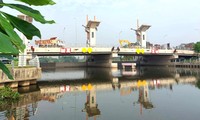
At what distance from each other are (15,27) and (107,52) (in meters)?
63.6

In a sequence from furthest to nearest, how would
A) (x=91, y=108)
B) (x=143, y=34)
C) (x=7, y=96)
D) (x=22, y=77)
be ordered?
(x=143, y=34)
(x=22, y=77)
(x=7, y=96)
(x=91, y=108)

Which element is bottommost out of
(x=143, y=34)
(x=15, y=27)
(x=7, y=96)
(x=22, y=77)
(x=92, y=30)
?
(x=7, y=96)

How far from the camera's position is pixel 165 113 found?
570 inches

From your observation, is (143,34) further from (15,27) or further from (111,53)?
(15,27)

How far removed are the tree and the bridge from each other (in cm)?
5286

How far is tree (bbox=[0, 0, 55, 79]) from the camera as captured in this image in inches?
41.3

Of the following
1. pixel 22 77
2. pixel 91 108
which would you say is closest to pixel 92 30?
pixel 22 77

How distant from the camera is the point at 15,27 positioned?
4.09 ft

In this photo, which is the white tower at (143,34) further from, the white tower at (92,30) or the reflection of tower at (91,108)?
the reflection of tower at (91,108)

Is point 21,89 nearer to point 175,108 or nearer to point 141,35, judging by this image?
point 175,108

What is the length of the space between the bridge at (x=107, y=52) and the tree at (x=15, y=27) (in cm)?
5286

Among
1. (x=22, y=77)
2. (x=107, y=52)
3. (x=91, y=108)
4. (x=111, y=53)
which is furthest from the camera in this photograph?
(x=111, y=53)

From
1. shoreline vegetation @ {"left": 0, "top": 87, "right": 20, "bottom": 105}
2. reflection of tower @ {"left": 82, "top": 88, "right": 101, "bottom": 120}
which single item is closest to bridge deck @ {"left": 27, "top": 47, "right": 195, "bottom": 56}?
shoreline vegetation @ {"left": 0, "top": 87, "right": 20, "bottom": 105}

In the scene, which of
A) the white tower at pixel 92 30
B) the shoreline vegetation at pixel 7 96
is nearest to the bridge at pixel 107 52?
the white tower at pixel 92 30
